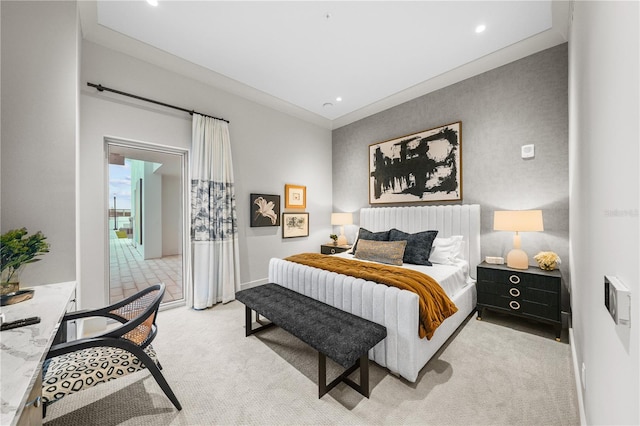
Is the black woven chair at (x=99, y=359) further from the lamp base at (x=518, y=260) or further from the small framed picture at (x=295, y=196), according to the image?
the lamp base at (x=518, y=260)

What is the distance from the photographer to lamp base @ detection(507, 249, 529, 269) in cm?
266

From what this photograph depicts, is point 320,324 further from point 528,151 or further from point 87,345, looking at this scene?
point 528,151

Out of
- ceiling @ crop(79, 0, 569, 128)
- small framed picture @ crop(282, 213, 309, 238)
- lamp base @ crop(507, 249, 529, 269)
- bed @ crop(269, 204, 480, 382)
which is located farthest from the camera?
small framed picture @ crop(282, 213, 309, 238)

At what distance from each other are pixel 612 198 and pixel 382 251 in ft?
7.98

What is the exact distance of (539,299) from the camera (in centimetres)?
247

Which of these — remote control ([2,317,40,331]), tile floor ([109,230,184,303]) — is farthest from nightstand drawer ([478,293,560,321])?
tile floor ([109,230,184,303])

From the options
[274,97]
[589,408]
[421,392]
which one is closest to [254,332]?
[421,392]

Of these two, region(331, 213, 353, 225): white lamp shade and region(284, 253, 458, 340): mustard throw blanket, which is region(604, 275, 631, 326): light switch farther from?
region(331, 213, 353, 225): white lamp shade

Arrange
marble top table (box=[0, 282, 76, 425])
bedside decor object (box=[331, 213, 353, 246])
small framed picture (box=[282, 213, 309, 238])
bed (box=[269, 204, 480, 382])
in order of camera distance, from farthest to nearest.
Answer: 1. bedside decor object (box=[331, 213, 353, 246])
2. small framed picture (box=[282, 213, 309, 238])
3. bed (box=[269, 204, 480, 382])
4. marble top table (box=[0, 282, 76, 425])

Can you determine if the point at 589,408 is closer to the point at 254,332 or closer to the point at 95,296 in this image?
the point at 254,332

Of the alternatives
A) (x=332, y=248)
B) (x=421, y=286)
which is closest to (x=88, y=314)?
(x=421, y=286)

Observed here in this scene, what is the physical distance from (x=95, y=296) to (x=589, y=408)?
4066 millimetres

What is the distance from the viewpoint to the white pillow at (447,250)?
10.3ft

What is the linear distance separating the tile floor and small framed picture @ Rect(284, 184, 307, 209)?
1923 mm
